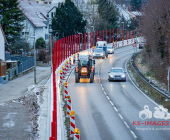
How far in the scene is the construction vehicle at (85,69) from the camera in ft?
97.8

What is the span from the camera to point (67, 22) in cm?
7081

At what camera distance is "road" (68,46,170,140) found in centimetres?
1434

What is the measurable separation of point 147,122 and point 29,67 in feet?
148

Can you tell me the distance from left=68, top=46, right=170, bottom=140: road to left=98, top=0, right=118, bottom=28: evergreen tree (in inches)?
2277

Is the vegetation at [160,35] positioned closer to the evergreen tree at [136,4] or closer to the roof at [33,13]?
the roof at [33,13]

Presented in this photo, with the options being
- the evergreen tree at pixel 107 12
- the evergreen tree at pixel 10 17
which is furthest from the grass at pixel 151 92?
the evergreen tree at pixel 107 12

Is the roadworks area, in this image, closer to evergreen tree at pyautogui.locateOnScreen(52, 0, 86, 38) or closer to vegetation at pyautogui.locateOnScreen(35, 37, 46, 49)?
evergreen tree at pyautogui.locateOnScreen(52, 0, 86, 38)

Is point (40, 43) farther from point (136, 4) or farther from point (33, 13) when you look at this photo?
point (136, 4)

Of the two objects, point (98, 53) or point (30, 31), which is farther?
point (30, 31)

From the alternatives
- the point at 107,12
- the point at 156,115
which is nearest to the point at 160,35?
the point at 156,115

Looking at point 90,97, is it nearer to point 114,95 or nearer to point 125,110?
point 114,95

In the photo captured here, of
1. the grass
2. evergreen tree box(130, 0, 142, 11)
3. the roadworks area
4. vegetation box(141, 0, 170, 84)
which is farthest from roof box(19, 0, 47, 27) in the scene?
evergreen tree box(130, 0, 142, 11)

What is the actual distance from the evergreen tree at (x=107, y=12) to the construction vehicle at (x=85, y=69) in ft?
190

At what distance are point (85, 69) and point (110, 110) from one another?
11.0 metres
